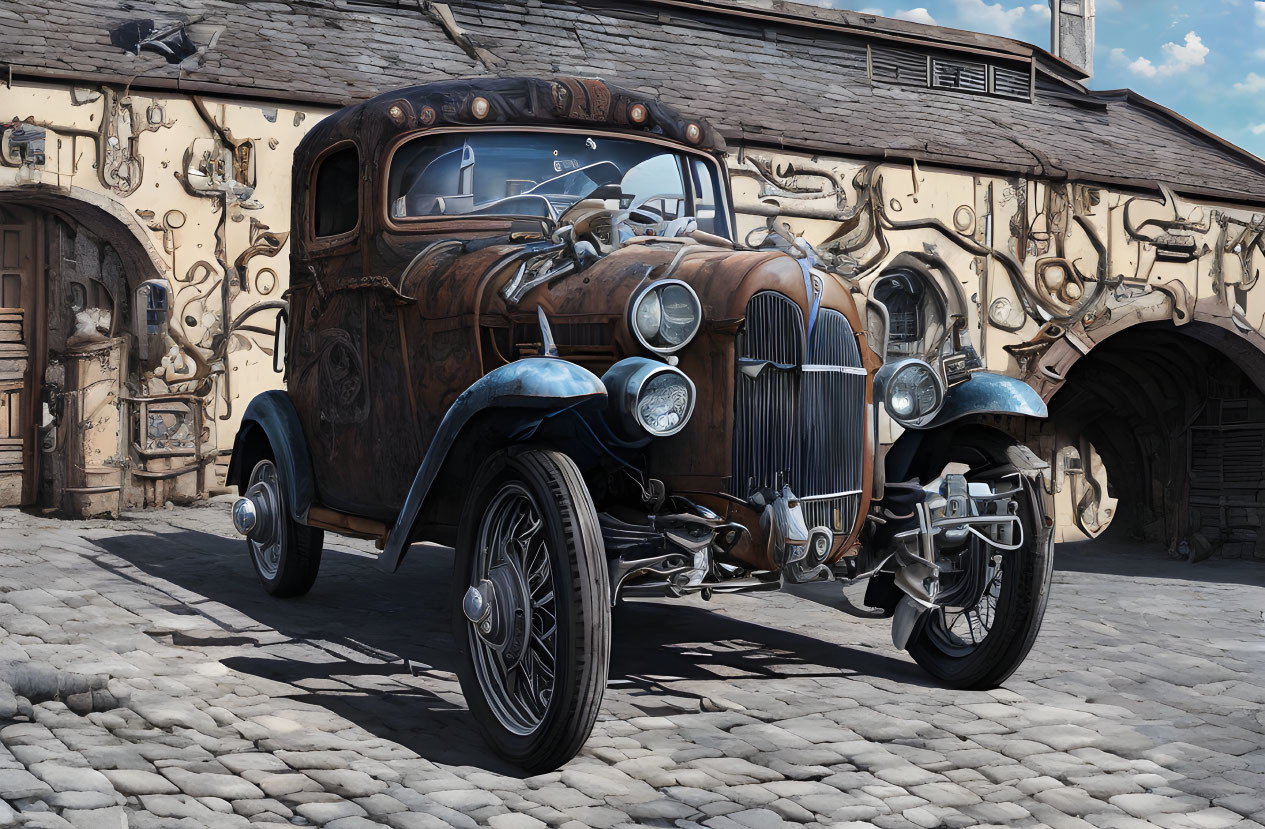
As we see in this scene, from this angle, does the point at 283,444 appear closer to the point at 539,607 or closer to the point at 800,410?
the point at 539,607

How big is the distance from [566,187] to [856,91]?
9929 mm

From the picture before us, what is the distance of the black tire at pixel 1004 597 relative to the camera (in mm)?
5008

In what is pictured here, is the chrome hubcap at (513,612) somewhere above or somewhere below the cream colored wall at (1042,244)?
below

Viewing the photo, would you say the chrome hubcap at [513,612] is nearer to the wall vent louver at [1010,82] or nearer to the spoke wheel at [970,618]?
the spoke wheel at [970,618]

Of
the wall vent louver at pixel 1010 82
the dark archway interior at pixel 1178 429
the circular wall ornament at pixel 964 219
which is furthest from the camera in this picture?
the wall vent louver at pixel 1010 82

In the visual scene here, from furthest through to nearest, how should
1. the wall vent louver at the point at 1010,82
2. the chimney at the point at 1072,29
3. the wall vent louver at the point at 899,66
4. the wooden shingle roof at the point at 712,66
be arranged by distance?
the chimney at the point at 1072,29 < the wall vent louver at the point at 1010,82 < the wall vent louver at the point at 899,66 < the wooden shingle roof at the point at 712,66

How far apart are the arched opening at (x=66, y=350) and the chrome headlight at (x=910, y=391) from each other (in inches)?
288

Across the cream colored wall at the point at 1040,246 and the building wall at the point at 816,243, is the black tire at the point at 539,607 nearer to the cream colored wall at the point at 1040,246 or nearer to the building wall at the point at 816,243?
the building wall at the point at 816,243

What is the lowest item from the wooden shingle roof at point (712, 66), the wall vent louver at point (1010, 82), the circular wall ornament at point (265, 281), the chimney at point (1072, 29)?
the circular wall ornament at point (265, 281)

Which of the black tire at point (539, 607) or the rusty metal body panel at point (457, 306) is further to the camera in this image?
the rusty metal body panel at point (457, 306)

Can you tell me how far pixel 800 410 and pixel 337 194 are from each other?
8.68ft

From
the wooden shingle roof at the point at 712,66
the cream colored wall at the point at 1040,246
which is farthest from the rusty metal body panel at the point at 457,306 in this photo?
the cream colored wall at the point at 1040,246

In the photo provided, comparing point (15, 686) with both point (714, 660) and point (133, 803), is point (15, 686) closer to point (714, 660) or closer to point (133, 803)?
point (133, 803)

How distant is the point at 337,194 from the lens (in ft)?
19.4
